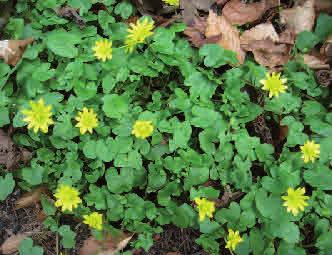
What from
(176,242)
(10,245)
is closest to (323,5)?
(176,242)

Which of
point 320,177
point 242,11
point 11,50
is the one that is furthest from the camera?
point 242,11

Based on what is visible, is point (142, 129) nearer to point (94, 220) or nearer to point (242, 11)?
point (94, 220)

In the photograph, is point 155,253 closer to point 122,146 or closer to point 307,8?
point 122,146

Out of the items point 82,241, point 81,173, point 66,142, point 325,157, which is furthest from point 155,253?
point 325,157

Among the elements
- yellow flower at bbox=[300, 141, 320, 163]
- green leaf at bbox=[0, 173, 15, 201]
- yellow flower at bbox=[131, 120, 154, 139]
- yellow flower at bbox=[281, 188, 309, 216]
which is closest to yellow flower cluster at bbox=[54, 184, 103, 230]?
green leaf at bbox=[0, 173, 15, 201]

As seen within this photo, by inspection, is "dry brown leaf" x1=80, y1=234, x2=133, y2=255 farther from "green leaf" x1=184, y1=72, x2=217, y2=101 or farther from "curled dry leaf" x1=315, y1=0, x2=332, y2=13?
"curled dry leaf" x1=315, y1=0, x2=332, y2=13
